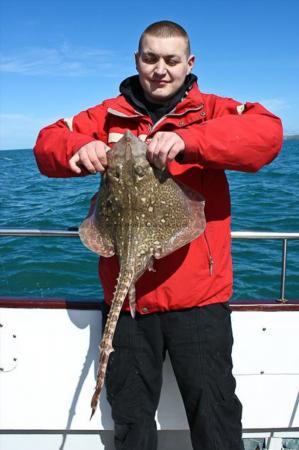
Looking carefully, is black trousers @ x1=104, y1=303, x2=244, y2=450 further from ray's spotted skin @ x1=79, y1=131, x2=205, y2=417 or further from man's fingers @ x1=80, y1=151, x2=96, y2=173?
man's fingers @ x1=80, y1=151, x2=96, y2=173

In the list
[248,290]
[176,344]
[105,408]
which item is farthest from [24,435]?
[248,290]

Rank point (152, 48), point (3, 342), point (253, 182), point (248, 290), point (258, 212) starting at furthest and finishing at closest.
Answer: point (253, 182) < point (258, 212) < point (248, 290) < point (3, 342) < point (152, 48)

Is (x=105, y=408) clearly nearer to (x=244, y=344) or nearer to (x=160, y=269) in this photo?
(x=244, y=344)

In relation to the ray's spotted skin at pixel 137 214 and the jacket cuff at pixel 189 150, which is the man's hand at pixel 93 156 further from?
the jacket cuff at pixel 189 150

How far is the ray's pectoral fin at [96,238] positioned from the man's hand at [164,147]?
1.92 ft

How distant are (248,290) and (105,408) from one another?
18.0ft

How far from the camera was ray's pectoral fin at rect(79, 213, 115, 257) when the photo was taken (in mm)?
2707

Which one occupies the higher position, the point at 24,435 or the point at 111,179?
the point at 111,179

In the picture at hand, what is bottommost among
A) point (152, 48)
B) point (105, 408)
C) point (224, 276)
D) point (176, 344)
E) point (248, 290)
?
point (248, 290)

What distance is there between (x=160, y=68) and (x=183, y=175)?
2.09 ft

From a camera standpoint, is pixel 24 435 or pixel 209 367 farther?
pixel 24 435

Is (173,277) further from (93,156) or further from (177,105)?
(177,105)

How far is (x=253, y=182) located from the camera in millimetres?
Result: 23062

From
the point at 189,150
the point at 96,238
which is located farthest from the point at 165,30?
the point at 96,238
